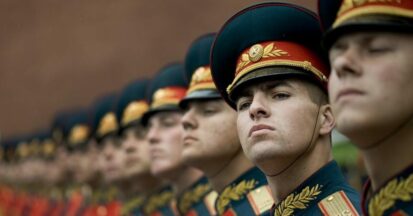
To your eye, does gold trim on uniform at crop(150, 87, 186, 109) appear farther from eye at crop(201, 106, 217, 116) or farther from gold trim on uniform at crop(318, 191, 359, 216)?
gold trim on uniform at crop(318, 191, 359, 216)

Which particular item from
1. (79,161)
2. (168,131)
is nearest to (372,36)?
(168,131)

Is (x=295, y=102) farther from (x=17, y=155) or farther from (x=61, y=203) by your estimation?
(x=17, y=155)

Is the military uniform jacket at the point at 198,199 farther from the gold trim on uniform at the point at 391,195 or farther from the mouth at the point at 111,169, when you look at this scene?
the gold trim on uniform at the point at 391,195

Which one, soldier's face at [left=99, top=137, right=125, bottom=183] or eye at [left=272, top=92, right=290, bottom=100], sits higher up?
soldier's face at [left=99, top=137, right=125, bottom=183]

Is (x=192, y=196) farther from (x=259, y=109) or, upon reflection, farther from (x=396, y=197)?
(x=396, y=197)

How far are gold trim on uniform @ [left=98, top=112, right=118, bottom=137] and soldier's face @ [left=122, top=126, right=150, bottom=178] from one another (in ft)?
2.51

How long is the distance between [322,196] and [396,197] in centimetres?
85

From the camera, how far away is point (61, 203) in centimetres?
1059

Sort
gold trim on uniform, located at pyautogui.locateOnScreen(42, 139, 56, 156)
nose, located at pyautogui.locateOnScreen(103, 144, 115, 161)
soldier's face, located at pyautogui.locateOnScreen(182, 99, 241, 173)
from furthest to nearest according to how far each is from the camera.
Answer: gold trim on uniform, located at pyautogui.locateOnScreen(42, 139, 56, 156) → nose, located at pyautogui.locateOnScreen(103, 144, 115, 161) → soldier's face, located at pyautogui.locateOnScreen(182, 99, 241, 173)

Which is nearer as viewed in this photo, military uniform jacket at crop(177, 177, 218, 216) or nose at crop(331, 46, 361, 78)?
Result: nose at crop(331, 46, 361, 78)

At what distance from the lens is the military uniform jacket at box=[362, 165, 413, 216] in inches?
97.6

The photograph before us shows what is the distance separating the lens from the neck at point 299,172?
134 inches

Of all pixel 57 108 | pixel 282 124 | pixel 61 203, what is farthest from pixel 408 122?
pixel 57 108

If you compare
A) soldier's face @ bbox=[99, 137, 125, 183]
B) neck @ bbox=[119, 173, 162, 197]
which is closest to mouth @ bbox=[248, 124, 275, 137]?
neck @ bbox=[119, 173, 162, 197]
